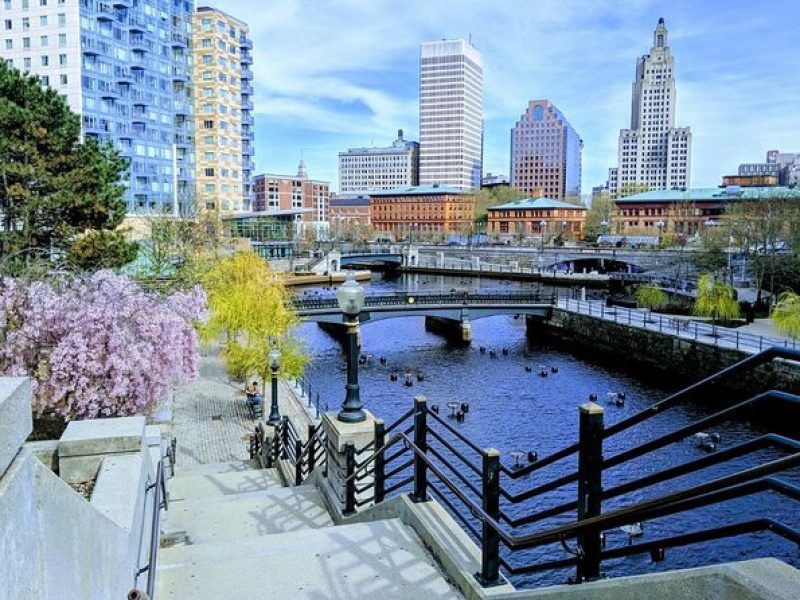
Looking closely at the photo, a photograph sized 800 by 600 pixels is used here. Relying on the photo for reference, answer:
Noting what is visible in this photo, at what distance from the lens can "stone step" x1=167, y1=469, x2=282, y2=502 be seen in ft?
43.5

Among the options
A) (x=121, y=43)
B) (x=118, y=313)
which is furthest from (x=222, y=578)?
(x=121, y=43)

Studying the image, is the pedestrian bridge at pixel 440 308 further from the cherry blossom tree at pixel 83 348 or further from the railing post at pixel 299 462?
the railing post at pixel 299 462

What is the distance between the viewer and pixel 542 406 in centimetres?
3133

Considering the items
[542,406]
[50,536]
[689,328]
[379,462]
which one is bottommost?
[542,406]

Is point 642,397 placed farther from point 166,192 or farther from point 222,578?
point 166,192

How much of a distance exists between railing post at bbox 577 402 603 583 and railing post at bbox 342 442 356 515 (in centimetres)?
418

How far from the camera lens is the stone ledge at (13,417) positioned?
227 cm

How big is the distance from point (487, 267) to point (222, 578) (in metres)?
97.1

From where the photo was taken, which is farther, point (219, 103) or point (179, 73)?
point (219, 103)

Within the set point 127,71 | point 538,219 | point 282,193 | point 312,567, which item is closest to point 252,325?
point 312,567

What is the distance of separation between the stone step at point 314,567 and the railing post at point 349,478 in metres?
1.41

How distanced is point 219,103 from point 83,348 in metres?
80.0

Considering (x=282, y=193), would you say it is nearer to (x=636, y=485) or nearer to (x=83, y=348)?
(x=83, y=348)

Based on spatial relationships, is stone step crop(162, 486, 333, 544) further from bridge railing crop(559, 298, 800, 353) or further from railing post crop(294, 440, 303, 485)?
bridge railing crop(559, 298, 800, 353)
